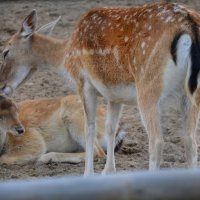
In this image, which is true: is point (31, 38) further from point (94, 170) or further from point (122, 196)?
point (122, 196)

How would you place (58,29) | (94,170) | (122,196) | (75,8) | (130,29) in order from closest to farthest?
(122,196)
(130,29)
(94,170)
(58,29)
(75,8)

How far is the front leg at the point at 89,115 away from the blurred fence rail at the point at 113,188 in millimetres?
4782

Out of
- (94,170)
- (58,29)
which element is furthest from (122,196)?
(58,29)

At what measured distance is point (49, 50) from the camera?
8.12 meters

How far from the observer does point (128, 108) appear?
998 cm

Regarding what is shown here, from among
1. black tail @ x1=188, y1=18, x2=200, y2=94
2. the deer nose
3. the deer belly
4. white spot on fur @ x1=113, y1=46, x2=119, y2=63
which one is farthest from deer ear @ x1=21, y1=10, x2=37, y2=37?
black tail @ x1=188, y1=18, x2=200, y2=94

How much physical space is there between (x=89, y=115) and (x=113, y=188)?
504cm

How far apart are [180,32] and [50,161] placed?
2.67 meters

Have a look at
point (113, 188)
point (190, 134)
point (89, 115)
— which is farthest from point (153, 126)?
point (113, 188)

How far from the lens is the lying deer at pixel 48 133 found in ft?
27.6

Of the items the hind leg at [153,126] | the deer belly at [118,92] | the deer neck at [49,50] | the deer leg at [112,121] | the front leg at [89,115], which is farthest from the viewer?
the deer neck at [49,50]

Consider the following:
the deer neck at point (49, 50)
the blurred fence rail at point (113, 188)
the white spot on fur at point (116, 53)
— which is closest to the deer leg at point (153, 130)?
the white spot on fur at point (116, 53)

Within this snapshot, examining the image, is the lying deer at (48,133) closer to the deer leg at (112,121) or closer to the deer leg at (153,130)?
the deer leg at (112,121)

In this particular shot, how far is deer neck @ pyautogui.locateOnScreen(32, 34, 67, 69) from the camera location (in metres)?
7.96
